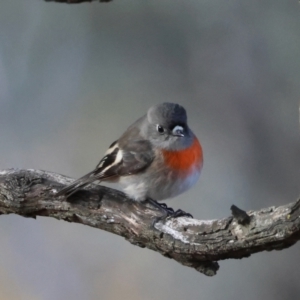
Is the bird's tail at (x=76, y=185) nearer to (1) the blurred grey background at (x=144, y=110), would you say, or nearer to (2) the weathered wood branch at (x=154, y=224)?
(2) the weathered wood branch at (x=154, y=224)

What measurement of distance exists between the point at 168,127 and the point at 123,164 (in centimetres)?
21

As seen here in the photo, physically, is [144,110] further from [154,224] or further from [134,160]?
[154,224]

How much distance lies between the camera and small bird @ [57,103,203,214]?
1.74 meters

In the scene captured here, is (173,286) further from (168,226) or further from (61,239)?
(168,226)

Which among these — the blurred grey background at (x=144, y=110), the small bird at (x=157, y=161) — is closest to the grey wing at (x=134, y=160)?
the small bird at (x=157, y=161)

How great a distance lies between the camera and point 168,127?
1.76 m

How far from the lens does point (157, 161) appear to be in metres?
1.75

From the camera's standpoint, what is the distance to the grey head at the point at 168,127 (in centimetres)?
173

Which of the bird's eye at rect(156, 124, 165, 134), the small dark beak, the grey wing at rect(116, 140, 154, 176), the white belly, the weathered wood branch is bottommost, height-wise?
the weathered wood branch

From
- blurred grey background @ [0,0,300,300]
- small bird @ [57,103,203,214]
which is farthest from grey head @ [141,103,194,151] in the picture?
blurred grey background @ [0,0,300,300]

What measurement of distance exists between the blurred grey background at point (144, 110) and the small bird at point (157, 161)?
0.79 m

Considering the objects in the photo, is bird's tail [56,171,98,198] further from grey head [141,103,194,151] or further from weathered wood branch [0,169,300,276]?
grey head [141,103,194,151]

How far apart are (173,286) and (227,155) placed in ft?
2.45

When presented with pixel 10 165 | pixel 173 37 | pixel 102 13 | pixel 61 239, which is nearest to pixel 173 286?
pixel 61 239
